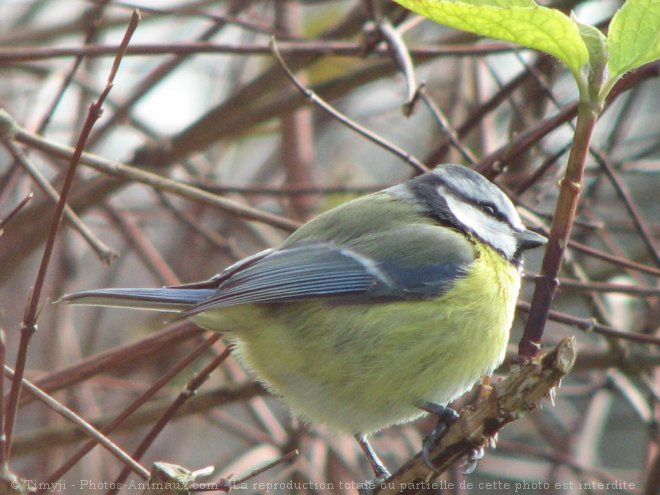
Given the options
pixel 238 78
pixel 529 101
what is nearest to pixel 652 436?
pixel 529 101

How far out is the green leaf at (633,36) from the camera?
1168 millimetres

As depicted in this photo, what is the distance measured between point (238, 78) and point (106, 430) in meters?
2.49

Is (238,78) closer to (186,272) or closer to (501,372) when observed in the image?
(186,272)

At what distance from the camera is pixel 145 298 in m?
2.00

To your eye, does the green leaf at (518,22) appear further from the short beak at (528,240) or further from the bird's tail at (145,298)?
the short beak at (528,240)

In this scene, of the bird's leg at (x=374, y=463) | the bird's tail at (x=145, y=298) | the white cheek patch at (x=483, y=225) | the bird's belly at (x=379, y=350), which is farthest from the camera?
the white cheek patch at (x=483, y=225)

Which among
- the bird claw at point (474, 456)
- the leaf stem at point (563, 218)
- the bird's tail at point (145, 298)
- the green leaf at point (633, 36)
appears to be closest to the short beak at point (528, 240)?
the bird claw at point (474, 456)

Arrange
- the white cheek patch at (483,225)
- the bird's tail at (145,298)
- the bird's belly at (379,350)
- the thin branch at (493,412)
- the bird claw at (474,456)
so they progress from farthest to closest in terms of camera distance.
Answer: the white cheek patch at (483,225)
the bird's belly at (379,350)
the bird's tail at (145,298)
the bird claw at (474,456)
the thin branch at (493,412)

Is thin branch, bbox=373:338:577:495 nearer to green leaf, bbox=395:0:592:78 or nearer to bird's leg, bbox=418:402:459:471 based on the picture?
bird's leg, bbox=418:402:459:471

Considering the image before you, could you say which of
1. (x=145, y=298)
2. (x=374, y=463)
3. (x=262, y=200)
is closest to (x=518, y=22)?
(x=145, y=298)

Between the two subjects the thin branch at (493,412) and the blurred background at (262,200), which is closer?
the thin branch at (493,412)

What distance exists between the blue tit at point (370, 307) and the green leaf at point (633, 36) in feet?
3.13

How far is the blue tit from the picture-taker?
2.03m

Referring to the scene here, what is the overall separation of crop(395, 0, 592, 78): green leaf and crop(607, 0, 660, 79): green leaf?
4cm
